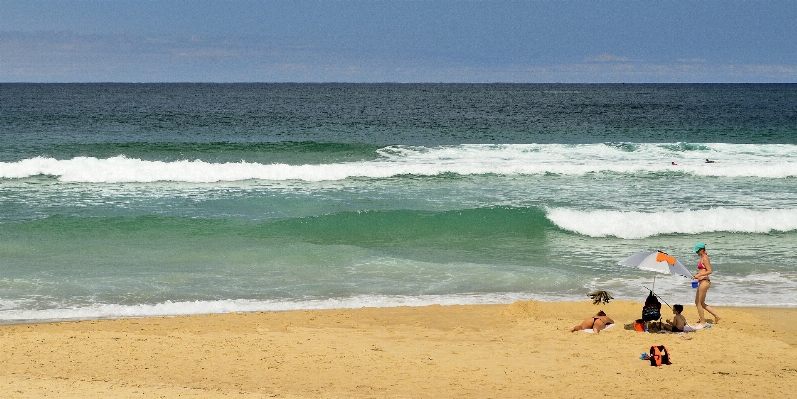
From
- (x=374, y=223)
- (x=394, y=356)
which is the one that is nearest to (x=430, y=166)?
(x=374, y=223)

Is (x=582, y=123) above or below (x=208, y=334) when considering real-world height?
above

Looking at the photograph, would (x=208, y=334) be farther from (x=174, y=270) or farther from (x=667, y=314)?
(x=667, y=314)

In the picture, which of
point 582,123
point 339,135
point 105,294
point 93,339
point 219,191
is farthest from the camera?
point 582,123

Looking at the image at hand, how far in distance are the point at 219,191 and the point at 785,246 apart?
1455 centimetres

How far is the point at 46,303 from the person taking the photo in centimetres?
1138

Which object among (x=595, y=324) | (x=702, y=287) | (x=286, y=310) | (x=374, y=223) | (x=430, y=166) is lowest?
(x=286, y=310)

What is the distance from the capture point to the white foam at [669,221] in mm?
17312

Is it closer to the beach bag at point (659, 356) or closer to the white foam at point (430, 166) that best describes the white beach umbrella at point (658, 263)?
the beach bag at point (659, 356)

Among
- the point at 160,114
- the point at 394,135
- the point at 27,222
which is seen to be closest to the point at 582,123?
the point at 394,135

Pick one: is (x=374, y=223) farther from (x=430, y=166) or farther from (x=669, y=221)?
(x=430, y=166)

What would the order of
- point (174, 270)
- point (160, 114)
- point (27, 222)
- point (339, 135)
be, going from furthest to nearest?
point (160, 114), point (339, 135), point (27, 222), point (174, 270)

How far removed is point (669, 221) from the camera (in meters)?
17.7

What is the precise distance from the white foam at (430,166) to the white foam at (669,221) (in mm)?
7283

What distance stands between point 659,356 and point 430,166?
58.9 ft
